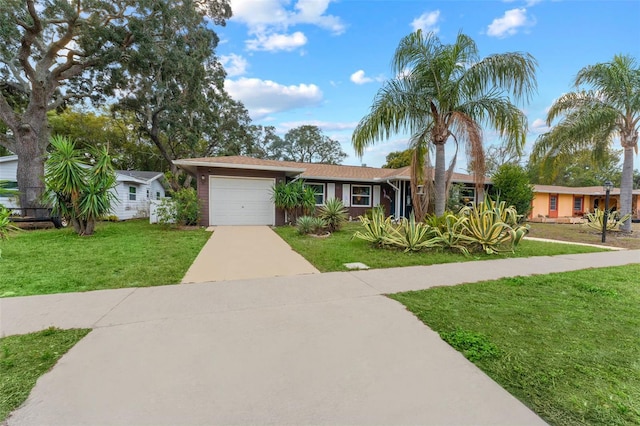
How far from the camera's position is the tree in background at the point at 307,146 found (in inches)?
1665

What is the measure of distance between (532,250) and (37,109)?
22.3m

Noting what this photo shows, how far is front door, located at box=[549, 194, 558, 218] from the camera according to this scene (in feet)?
74.0

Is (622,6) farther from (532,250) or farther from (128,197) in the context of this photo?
(128,197)

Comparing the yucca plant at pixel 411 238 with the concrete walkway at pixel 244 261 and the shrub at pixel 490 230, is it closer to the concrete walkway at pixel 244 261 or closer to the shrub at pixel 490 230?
the shrub at pixel 490 230

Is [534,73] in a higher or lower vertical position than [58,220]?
higher

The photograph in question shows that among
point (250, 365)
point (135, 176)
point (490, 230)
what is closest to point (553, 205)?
point (490, 230)

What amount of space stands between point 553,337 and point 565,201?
27.0 m

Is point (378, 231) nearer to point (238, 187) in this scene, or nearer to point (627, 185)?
point (238, 187)

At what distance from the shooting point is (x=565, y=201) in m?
23.2

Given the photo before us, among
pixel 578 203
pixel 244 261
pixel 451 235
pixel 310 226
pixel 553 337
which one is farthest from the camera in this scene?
pixel 578 203

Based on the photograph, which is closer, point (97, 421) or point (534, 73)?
point (97, 421)

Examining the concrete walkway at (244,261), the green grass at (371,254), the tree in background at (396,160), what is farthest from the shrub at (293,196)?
the tree in background at (396,160)

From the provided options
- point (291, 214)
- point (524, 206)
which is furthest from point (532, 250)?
point (291, 214)

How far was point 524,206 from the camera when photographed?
1442 centimetres
